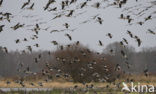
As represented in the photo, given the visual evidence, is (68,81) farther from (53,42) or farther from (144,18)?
(144,18)

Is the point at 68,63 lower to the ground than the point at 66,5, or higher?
lower

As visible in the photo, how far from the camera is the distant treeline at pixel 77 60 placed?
22.1 m

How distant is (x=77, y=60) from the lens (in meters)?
18.5

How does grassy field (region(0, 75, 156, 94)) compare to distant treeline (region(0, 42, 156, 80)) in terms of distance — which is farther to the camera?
distant treeline (region(0, 42, 156, 80))

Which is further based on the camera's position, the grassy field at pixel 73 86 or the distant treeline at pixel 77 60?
the distant treeline at pixel 77 60

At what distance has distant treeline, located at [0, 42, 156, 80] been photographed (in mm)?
22062

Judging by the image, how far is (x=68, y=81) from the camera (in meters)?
31.9

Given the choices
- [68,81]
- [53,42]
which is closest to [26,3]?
[53,42]

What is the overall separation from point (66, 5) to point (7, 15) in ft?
6.25

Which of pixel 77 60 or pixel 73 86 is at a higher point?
pixel 77 60

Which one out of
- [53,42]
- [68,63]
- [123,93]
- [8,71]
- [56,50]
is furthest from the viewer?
[8,71]

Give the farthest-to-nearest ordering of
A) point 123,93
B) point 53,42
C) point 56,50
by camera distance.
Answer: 1. point 56,50
2. point 123,93
3. point 53,42

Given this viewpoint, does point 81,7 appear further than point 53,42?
No

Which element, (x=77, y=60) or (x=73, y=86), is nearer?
(x=77, y=60)
